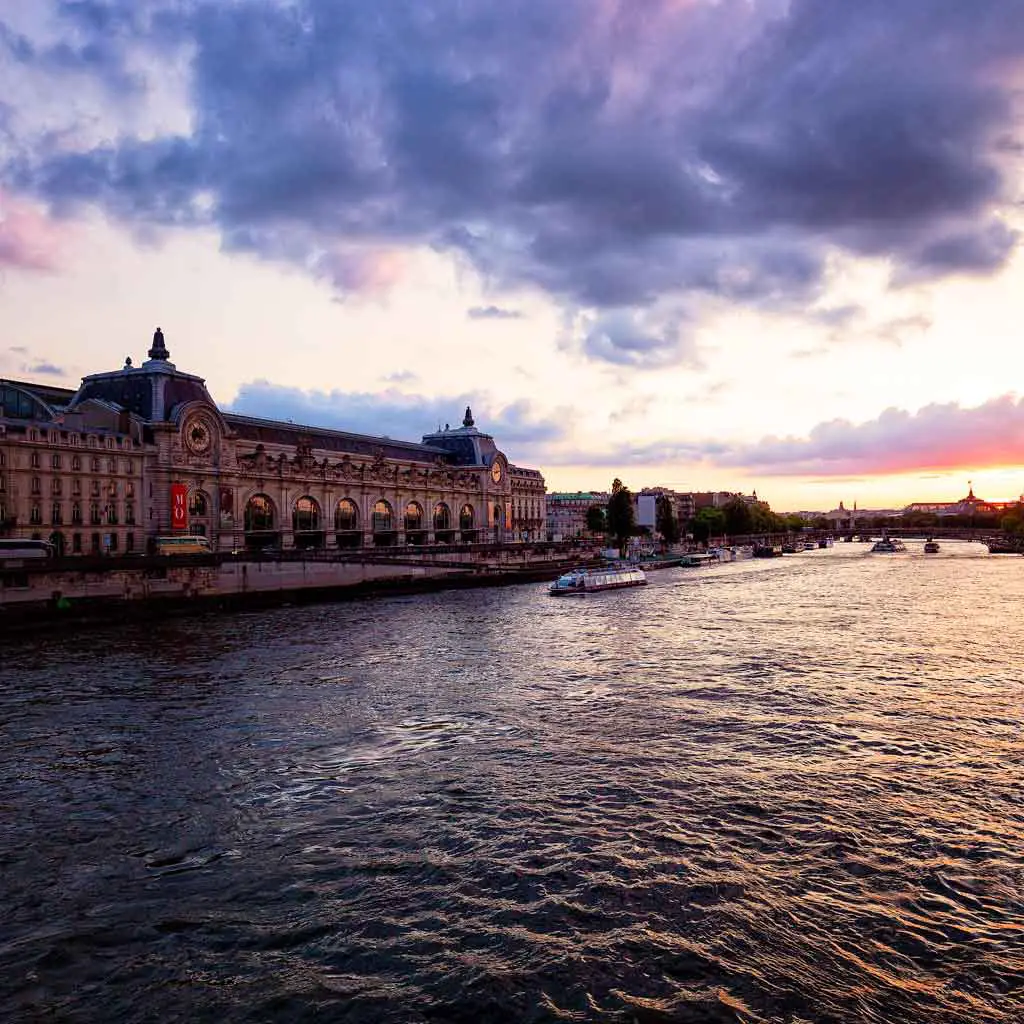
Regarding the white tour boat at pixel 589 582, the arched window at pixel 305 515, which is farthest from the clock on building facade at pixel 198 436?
the white tour boat at pixel 589 582

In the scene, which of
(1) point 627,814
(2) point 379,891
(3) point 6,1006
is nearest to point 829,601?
(1) point 627,814

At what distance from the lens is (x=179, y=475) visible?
8712cm

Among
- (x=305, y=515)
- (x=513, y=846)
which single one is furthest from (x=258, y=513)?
(x=513, y=846)

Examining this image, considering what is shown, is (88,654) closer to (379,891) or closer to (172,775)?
(172,775)

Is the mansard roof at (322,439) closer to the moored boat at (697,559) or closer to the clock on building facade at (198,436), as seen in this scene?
the clock on building facade at (198,436)

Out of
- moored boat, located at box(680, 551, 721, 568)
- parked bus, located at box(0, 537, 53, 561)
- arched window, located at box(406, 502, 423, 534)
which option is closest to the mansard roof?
arched window, located at box(406, 502, 423, 534)

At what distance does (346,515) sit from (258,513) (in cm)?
1655

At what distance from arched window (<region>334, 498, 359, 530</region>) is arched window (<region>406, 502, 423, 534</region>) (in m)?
13.3

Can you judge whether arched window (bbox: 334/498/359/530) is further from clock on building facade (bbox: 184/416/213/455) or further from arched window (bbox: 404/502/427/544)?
clock on building facade (bbox: 184/416/213/455)

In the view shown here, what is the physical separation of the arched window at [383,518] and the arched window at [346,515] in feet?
14.8

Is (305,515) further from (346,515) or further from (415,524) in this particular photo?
(415,524)

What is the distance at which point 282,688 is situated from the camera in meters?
33.2

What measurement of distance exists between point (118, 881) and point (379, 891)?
18.2 ft

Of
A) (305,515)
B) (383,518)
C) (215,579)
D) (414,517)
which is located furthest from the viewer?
(414,517)
